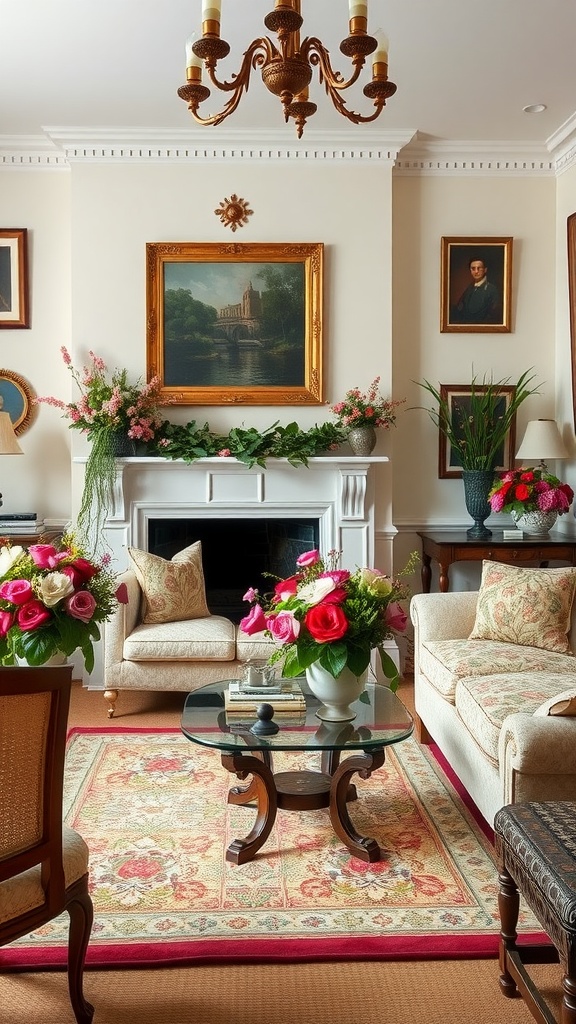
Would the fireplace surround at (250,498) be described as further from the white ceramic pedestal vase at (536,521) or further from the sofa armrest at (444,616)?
the sofa armrest at (444,616)

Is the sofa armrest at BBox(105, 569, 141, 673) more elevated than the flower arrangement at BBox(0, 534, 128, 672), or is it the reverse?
the flower arrangement at BBox(0, 534, 128, 672)

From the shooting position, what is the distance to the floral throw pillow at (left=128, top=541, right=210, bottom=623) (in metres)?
5.00

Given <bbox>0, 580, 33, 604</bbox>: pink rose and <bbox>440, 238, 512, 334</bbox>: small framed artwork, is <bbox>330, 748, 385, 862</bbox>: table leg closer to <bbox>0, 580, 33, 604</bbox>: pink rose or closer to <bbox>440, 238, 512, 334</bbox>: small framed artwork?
<bbox>0, 580, 33, 604</bbox>: pink rose

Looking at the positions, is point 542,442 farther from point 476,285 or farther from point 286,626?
point 286,626

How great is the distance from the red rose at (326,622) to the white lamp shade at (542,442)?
8.97 feet

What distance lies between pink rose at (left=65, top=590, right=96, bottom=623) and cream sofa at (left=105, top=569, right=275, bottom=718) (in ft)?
7.34

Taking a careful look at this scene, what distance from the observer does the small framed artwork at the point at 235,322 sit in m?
5.57

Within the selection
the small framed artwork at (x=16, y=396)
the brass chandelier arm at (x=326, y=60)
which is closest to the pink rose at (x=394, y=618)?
the brass chandelier arm at (x=326, y=60)

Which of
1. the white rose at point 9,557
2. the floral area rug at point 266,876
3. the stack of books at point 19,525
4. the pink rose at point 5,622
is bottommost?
the floral area rug at point 266,876

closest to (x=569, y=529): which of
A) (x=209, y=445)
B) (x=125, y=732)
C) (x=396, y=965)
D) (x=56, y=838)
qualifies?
(x=209, y=445)

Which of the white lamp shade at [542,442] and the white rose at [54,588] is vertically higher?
the white lamp shade at [542,442]

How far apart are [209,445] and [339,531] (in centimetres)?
99

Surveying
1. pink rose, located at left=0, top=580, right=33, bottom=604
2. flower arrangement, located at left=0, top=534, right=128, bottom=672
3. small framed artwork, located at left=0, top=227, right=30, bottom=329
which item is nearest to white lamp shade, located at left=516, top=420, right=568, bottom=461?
small framed artwork, located at left=0, top=227, right=30, bottom=329

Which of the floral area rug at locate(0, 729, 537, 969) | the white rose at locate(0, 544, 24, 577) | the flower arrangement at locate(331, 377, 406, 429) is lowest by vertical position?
the floral area rug at locate(0, 729, 537, 969)
